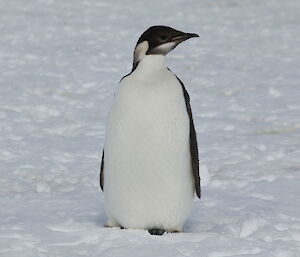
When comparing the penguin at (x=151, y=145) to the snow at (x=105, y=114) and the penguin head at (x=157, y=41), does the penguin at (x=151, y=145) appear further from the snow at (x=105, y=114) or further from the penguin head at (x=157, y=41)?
the snow at (x=105, y=114)

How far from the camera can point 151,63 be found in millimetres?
3438

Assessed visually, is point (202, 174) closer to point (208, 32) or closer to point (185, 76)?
point (185, 76)

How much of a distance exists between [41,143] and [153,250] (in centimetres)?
299

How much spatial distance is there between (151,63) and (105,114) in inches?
162

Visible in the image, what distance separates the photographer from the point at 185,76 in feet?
30.7

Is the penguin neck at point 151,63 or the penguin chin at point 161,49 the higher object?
the penguin chin at point 161,49

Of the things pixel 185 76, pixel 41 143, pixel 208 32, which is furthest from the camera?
pixel 208 32

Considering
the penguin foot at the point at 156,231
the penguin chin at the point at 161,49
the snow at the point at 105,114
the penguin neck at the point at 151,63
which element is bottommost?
the snow at the point at 105,114

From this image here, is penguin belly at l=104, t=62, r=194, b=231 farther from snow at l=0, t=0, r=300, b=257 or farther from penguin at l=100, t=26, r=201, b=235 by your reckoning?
snow at l=0, t=0, r=300, b=257

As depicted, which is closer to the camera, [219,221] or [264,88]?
[219,221]

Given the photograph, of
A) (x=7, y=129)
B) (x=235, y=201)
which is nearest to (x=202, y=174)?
(x=235, y=201)

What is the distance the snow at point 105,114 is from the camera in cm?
358

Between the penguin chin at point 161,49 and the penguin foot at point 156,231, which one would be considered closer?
the penguin chin at point 161,49

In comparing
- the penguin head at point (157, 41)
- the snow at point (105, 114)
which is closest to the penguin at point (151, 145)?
the penguin head at point (157, 41)
